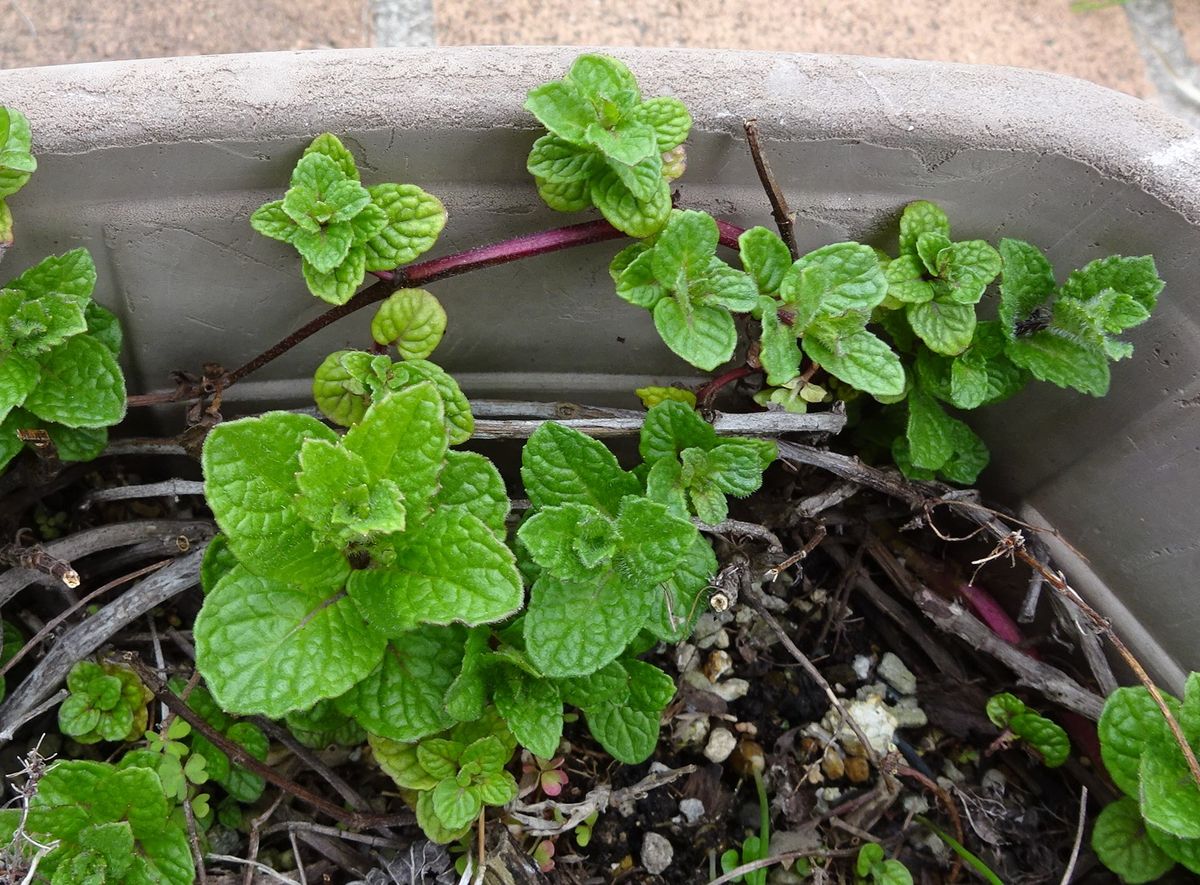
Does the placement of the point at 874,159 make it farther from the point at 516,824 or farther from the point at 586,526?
the point at 516,824

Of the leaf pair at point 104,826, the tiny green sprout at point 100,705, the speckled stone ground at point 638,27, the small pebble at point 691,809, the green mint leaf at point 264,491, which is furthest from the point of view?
the speckled stone ground at point 638,27

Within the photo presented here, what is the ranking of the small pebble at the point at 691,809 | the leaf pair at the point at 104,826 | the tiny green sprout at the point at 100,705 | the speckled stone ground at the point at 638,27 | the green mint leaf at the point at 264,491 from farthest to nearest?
the speckled stone ground at the point at 638,27 < the small pebble at the point at 691,809 < the tiny green sprout at the point at 100,705 < the leaf pair at the point at 104,826 < the green mint leaf at the point at 264,491

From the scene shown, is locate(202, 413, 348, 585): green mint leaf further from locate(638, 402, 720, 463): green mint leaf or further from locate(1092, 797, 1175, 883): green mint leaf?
locate(1092, 797, 1175, 883): green mint leaf

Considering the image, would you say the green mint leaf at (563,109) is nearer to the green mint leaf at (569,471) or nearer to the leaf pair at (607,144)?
the leaf pair at (607,144)

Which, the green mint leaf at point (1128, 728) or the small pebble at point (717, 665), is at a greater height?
the green mint leaf at point (1128, 728)

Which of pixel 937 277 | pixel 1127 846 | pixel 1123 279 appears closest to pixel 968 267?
pixel 937 277

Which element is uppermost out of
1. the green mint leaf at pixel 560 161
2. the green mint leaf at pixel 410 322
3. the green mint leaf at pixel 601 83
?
the green mint leaf at pixel 601 83

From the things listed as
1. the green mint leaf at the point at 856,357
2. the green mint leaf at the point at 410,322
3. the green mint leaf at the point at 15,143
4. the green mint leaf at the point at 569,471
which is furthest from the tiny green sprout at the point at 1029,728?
the green mint leaf at the point at 15,143
